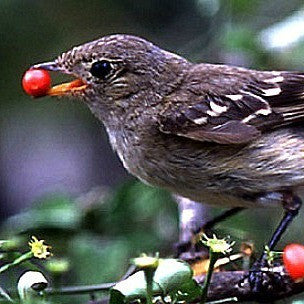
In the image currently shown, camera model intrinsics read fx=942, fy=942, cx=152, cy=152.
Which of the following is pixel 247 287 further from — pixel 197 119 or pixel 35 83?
pixel 35 83

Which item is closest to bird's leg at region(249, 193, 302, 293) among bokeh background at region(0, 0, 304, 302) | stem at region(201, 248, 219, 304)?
bokeh background at region(0, 0, 304, 302)

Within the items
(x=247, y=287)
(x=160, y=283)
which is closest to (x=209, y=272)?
(x=160, y=283)

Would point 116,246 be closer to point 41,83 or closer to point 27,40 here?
point 41,83

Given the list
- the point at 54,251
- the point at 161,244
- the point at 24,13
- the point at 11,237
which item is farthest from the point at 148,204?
the point at 24,13

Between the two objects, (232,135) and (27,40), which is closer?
(232,135)

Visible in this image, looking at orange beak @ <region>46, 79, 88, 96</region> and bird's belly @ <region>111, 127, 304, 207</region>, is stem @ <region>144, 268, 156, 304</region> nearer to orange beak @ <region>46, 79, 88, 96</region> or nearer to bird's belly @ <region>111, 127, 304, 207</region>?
bird's belly @ <region>111, 127, 304, 207</region>

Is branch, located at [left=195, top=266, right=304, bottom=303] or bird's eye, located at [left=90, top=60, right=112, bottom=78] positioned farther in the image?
bird's eye, located at [left=90, top=60, right=112, bottom=78]
